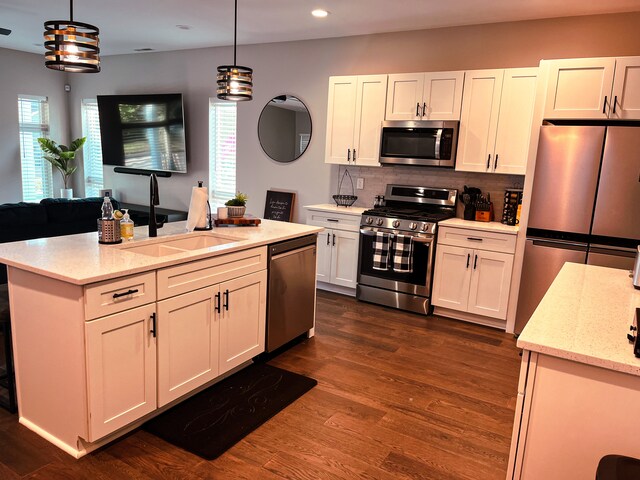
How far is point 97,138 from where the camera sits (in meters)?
7.86

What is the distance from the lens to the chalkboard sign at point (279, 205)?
5.95 meters

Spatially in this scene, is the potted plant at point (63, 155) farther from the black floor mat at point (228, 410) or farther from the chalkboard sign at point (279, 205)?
the black floor mat at point (228, 410)

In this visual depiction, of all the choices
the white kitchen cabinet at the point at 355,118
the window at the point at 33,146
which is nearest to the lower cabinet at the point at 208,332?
the white kitchen cabinet at the point at 355,118

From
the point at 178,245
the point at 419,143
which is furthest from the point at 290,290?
the point at 419,143

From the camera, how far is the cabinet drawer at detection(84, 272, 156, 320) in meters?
2.16

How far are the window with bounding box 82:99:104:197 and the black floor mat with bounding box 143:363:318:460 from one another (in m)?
5.94

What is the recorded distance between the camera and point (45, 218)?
432cm

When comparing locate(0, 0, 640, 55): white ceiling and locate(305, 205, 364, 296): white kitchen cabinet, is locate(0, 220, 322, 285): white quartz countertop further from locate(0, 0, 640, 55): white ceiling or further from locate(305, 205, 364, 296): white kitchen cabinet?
locate(0, 0, 640, 55): white ceiling

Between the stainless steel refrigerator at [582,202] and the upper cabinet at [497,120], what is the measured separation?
1.18ft

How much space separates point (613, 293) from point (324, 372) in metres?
1.88

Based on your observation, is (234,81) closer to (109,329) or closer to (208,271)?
(208,271)

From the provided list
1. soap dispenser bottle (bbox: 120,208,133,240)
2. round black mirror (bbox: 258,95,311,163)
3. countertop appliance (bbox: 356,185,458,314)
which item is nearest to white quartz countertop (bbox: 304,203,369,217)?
countertop appliance (bbox: 356,185,458,314)

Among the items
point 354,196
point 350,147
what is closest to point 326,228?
point 354,196

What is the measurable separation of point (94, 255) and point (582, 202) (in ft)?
11.6
